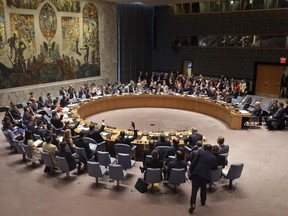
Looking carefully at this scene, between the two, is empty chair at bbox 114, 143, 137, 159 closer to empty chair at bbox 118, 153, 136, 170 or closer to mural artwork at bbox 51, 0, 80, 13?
empty chair at bbox 118, 153, 136, 170

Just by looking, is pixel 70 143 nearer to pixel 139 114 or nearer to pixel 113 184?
pixel 113 184

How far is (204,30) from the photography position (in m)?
22.1

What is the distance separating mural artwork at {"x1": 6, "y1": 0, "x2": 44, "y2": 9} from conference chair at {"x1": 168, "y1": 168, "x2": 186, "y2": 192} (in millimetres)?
13096

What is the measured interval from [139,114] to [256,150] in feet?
22.6

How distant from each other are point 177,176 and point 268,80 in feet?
51.6

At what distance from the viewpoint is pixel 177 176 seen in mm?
6945

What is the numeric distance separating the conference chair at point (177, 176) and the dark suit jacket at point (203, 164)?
2.45ft

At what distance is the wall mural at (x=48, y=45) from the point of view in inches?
604

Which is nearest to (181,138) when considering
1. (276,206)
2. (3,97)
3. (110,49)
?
(276,206)

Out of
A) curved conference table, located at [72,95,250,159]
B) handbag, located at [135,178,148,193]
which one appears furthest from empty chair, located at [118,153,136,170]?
curved conference table, located at [72,95,250,159]

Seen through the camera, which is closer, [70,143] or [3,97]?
[70,143]

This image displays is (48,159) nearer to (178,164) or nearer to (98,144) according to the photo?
(98,144)

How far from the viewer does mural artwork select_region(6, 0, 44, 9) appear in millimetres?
15003

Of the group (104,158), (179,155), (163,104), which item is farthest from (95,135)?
(163,104)
